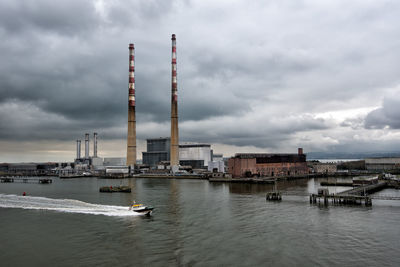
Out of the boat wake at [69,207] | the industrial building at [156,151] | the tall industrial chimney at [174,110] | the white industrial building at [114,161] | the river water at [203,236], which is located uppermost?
the tall industrial chimney at [174,110]

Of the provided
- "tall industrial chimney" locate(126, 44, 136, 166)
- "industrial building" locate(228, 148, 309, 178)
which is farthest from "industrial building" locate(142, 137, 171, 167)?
"industrial building" locate(228, 148, 309, 178)

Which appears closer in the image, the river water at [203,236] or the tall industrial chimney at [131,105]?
the river water at [203,236]

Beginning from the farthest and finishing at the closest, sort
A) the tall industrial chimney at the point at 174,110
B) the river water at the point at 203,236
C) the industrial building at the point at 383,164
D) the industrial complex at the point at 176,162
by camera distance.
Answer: the industrial building at the point at 383,164 < the tall industrial chimney at the point at 174,110 < the industrial complex at the point at 176,162 < the river water at the point at 203,236

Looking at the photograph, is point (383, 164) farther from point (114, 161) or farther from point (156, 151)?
point (114, 161)

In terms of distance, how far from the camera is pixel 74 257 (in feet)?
65.0

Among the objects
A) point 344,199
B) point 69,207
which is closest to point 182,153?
point 69,207

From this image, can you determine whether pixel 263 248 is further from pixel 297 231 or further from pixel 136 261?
pixel 136 261

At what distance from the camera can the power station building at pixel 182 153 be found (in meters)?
131

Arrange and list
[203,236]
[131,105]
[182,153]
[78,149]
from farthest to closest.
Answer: [78,149], [182,153], [131,105], [203,236]

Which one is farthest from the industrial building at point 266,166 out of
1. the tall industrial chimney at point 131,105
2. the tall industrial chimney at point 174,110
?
the tall industrial chimney at point 131,105

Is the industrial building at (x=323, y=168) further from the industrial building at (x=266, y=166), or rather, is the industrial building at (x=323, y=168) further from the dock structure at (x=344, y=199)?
the dock structure at (x=344, y=199)

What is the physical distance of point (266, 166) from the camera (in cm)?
9419

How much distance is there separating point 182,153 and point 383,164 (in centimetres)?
8308

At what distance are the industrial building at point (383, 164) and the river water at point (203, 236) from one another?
97.8 m
